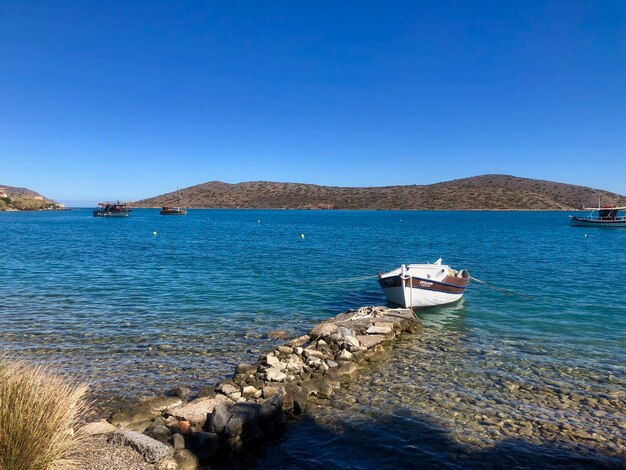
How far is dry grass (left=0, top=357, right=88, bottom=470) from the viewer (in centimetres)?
492

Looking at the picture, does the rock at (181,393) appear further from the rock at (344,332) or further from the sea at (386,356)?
the rock at (344,332)

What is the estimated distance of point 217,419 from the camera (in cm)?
794

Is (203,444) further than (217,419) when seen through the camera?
No

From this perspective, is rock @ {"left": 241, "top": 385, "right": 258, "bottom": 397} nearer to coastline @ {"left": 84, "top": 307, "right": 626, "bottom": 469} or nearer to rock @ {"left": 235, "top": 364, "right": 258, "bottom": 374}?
coastline @ {"left": 84, "top": 307, "right": 626, "bottom": 469}

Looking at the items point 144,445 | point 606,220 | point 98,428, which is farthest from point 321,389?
point 606,220

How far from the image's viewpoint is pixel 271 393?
30.9ft

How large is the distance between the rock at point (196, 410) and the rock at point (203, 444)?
2.22 ft

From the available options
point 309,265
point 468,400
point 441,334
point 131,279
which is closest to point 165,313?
point 131,279

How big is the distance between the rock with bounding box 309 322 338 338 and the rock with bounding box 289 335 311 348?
239 mm

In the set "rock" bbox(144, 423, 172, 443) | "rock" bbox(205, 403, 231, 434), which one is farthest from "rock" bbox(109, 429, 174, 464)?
"rock" bbox(205, 403, 231, 434)

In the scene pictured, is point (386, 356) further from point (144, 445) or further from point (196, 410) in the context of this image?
point (144, 445)

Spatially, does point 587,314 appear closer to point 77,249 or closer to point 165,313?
point 165,313

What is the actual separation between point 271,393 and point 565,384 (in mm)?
7383

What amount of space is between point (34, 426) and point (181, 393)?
4.92 metres
